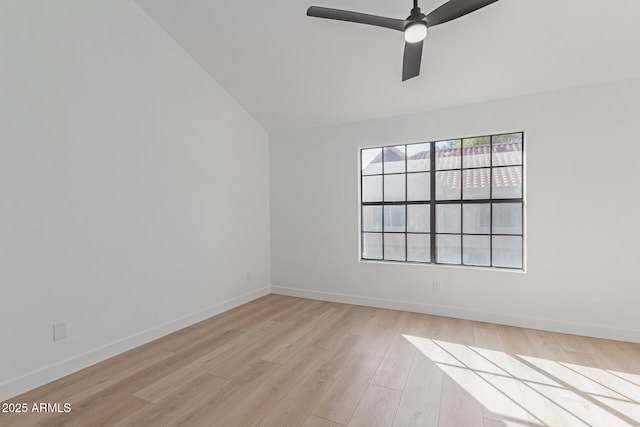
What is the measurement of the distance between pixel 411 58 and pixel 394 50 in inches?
33.4

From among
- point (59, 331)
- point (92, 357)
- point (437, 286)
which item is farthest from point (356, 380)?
point (59, 331)

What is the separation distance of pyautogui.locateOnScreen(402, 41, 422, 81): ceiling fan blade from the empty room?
0.06ft

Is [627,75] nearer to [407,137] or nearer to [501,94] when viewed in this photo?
[501,94]

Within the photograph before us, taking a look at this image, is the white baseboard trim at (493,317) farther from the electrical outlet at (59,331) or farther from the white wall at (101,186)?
the electrical outlet at (59,331)

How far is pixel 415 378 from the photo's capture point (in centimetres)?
220

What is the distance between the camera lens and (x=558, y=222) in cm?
300

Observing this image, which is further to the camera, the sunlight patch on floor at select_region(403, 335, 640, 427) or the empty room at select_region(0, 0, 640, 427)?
the empty room at select_region(0, 0, 640, 427)

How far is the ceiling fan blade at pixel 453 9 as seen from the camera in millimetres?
1732

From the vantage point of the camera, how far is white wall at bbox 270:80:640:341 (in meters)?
2.78

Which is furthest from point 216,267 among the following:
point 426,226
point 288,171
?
point 426,226

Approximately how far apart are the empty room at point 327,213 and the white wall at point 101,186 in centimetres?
2

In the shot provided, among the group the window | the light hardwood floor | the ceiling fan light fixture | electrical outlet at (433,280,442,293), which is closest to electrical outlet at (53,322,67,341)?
the light hardwood floor

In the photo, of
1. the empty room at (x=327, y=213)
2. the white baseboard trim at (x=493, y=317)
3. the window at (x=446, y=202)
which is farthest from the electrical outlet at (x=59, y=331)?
the window at (x=446, y=202)

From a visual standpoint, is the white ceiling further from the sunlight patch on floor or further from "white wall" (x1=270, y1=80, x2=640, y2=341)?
the sunlight patch on floor
